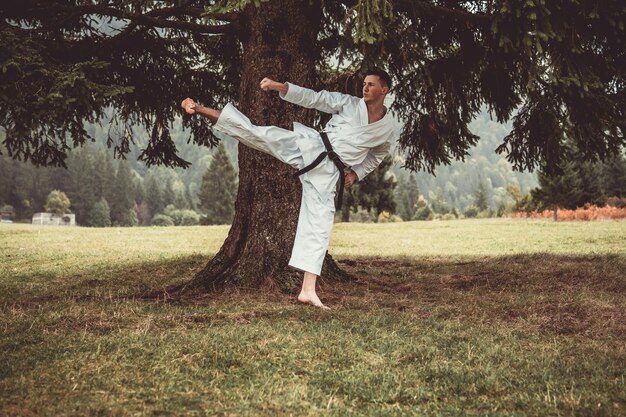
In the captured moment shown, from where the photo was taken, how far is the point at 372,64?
653 centimetres

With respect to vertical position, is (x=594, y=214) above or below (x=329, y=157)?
above

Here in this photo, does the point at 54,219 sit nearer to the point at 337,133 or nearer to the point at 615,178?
the point at 615,178

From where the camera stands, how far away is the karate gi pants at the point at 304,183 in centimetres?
504

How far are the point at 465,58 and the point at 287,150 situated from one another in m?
4.31

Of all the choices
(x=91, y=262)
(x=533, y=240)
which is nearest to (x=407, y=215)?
(x=533, y=240)

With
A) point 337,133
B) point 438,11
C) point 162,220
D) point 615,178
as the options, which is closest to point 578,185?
point 615,178

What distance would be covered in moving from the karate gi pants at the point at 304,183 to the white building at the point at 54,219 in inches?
3588

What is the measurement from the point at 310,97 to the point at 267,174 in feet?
4.82

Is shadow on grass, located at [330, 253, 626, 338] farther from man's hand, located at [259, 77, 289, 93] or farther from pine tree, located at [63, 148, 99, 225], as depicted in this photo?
pine tree, located at [63, 148, 99, 225]

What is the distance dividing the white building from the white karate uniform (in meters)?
91.1

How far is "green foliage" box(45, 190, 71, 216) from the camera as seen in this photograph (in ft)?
302

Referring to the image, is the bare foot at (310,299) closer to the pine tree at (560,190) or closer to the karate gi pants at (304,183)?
the karate gi pants at (304,183)

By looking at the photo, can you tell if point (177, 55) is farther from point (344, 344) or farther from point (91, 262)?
point (344, 344)

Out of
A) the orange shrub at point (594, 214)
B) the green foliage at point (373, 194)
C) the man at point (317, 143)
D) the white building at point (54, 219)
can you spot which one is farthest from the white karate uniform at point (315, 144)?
the white building at point (54, 219)
